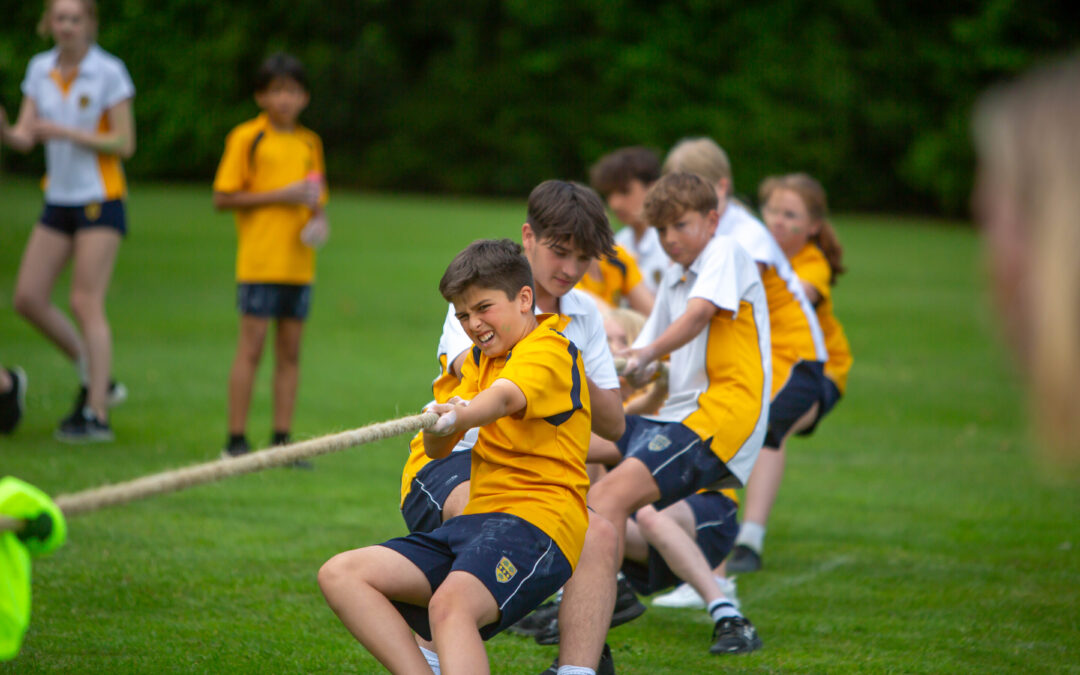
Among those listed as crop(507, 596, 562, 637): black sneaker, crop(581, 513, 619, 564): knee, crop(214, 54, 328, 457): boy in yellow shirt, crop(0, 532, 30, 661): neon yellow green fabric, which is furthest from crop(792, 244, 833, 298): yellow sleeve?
crop(0, 532, 30, 661): neon yellow green fabric

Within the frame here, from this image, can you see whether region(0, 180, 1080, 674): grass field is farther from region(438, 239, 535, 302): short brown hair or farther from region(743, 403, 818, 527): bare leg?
region(438, 239, 535, 302): short brown hair

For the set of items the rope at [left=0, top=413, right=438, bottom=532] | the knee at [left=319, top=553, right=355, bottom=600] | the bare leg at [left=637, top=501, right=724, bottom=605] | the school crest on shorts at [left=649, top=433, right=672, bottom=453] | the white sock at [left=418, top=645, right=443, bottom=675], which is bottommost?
the white sock at [left=418, top=645, right=443, bottom=675]

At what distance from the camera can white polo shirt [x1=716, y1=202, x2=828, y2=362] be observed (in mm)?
5020

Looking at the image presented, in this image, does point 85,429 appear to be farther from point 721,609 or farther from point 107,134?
point 721,609

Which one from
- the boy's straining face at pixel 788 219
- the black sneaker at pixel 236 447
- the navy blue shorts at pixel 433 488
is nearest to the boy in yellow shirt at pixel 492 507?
the navy blue shorts at pixel 433 488

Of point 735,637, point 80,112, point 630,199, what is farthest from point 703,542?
point 80,112

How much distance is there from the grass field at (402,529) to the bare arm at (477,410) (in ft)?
4.17

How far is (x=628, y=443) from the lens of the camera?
4414 mm

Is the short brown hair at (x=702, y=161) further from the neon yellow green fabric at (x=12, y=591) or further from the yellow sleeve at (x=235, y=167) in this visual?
the neon yellow green fabric at (x=12, y=591)

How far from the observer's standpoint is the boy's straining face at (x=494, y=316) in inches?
129

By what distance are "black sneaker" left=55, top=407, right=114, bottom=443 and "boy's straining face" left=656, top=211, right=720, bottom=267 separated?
3913 mm

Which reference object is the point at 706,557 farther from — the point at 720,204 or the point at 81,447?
the point at 81,447

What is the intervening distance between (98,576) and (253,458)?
236 centimetres

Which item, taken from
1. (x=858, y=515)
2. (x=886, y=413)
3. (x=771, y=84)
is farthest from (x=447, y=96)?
(x=858, y=515)
